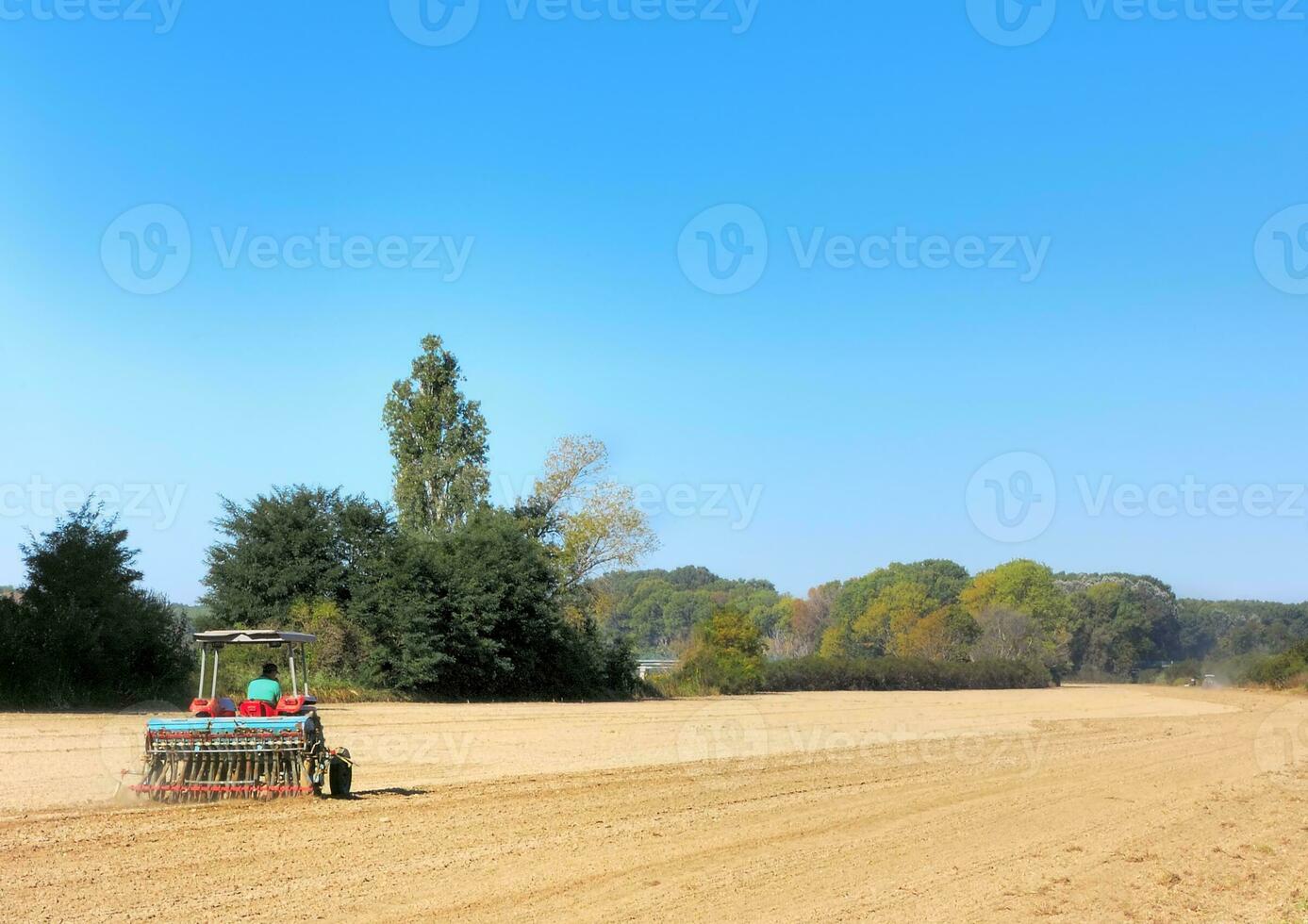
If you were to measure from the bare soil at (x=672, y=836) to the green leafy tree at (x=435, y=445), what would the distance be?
30531 millimetres

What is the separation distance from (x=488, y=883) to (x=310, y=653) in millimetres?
31953

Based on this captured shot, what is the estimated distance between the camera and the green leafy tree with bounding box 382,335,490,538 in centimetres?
5647

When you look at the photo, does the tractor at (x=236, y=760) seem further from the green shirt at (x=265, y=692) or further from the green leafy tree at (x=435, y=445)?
the green leafy tree at (x=435, y=445)

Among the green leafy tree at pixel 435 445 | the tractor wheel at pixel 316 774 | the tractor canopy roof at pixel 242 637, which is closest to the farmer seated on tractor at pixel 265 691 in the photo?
the tractor canopy roof at pixel 242 637

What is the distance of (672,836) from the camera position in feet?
44.0

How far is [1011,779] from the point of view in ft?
65.5

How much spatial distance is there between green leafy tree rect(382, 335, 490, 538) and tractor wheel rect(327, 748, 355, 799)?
39.8 m

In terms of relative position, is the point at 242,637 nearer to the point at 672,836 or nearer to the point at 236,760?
the point at 236,760

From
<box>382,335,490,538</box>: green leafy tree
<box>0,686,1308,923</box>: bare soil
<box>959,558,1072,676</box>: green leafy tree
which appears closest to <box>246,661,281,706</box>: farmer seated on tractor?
<box>0,686,1308,923</box>: bare soil

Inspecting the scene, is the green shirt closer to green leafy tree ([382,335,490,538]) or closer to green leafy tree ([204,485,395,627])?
green leafy tree ([204,485,395,627])

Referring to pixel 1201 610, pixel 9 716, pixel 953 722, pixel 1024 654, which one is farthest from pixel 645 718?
pixel 1201 610

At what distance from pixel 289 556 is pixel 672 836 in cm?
3398

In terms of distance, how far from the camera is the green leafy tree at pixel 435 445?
56.5 metres

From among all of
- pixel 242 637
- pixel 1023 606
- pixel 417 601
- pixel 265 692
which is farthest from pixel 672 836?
pixel 1023 606
